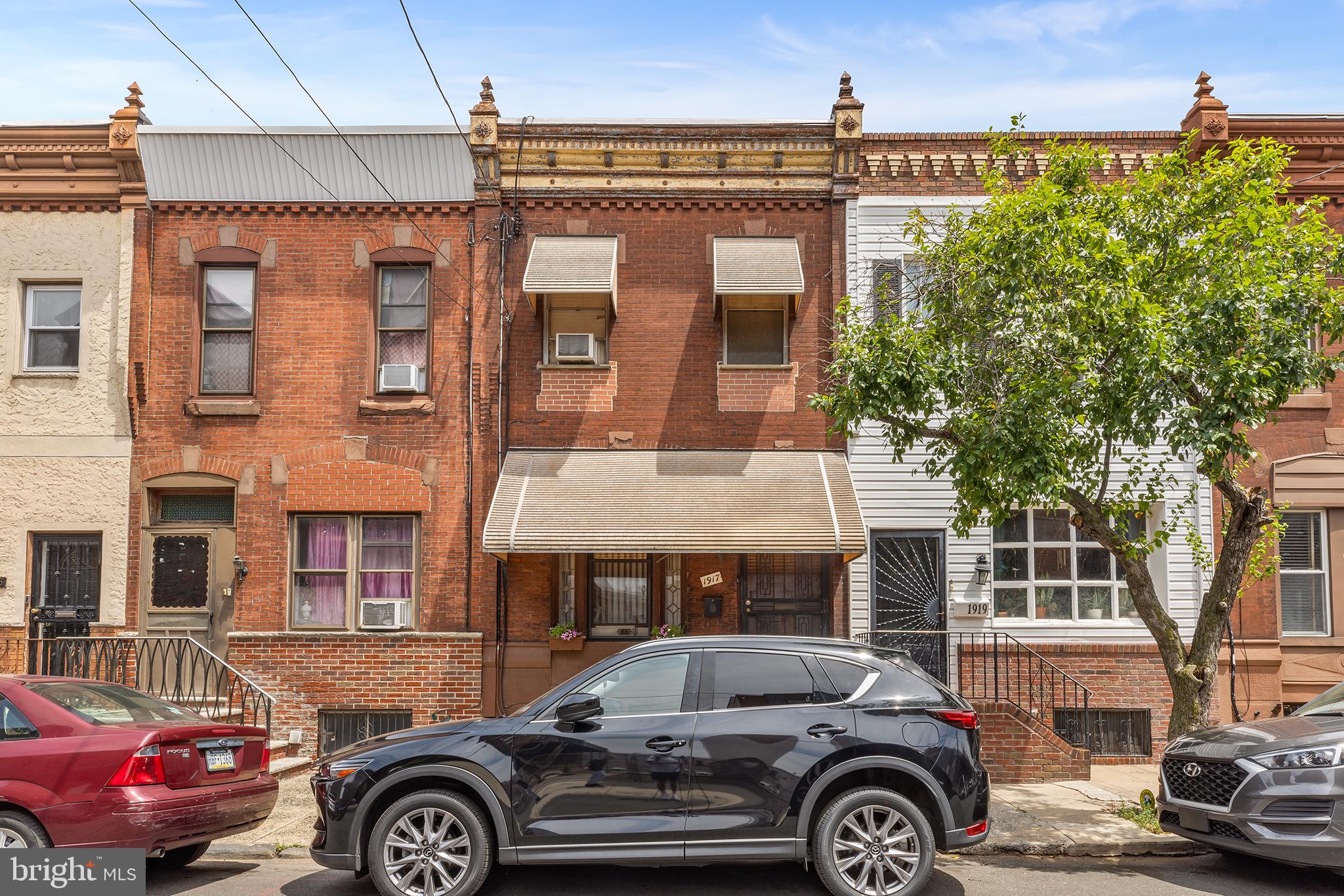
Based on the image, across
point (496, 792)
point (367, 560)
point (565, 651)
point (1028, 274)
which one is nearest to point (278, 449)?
point (367, 560)

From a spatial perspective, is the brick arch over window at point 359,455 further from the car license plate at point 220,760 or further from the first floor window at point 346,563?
the car license plate at point 220,760

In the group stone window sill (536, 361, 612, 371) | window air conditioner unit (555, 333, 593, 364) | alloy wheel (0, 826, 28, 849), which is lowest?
alloy wheel (0, 826, 28, 849)

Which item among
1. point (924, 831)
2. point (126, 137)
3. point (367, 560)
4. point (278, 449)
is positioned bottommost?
point (924, 831)

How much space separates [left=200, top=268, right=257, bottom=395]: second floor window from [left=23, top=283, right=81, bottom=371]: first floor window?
1.71 meters

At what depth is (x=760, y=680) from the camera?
713cm

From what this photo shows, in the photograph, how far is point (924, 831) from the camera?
267 inches

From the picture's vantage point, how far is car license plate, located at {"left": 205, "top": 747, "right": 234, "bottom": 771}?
747cm

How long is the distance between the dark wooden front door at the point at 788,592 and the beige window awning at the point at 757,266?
134 inches

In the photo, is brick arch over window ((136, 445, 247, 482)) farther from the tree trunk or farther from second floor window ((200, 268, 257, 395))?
the tree trunk

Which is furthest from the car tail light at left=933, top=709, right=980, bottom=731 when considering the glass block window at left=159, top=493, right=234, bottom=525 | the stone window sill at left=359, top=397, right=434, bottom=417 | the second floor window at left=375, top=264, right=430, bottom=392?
the glass block window at left=159, top=493, right=234, bottom=525

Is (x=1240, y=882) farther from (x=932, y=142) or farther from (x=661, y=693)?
(x=932, y=142)

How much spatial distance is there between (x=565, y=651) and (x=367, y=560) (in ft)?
9.60

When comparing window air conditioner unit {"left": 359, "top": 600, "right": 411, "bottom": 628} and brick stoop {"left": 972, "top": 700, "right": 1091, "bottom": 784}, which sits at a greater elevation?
window air conditioner unit {"left": 359, "top": 600, "right": 411, "bottom": 628}
